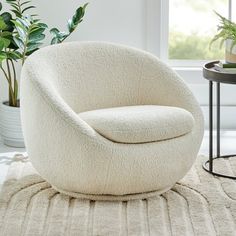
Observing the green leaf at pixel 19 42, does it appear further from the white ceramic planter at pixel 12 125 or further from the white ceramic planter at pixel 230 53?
the white ceramic planter at pixel 230 53

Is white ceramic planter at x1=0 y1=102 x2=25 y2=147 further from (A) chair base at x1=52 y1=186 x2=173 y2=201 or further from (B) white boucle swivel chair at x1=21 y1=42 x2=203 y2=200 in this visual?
(A) chair base at x1=52 y1=186 x2=173 y2=201

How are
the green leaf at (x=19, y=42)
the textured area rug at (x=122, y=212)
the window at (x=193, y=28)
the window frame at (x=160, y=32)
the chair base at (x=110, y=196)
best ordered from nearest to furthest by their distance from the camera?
1. the textured area rug at (x=122, y=212)
2. the chair base at (x=110, y=196)
3. the green leaf at (x=19, y=42)
4. the window frame at (x=160, y=32)
5. the window at (x=193, y=28)

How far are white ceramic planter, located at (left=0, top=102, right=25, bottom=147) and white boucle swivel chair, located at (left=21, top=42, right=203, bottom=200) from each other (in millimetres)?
889

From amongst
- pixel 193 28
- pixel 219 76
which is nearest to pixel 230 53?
pixel 219 76

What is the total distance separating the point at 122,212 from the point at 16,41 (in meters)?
1.53

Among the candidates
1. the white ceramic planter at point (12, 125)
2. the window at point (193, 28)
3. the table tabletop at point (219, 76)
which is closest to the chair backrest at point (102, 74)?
the table tabletop at point (219, 76)

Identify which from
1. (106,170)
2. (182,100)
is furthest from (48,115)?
(182,100)

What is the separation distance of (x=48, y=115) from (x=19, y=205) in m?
0.43

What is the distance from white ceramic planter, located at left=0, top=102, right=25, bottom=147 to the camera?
485 centimetres

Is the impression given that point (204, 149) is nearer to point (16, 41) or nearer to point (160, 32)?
point (160, 32)

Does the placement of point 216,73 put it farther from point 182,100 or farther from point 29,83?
point 29,83

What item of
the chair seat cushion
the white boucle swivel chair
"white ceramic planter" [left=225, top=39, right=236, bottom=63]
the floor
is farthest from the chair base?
"white ceramic planter" [left=225, top=39, right=236, bottom=63]

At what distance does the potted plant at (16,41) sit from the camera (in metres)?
4.66

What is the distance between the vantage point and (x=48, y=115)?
364 cm
